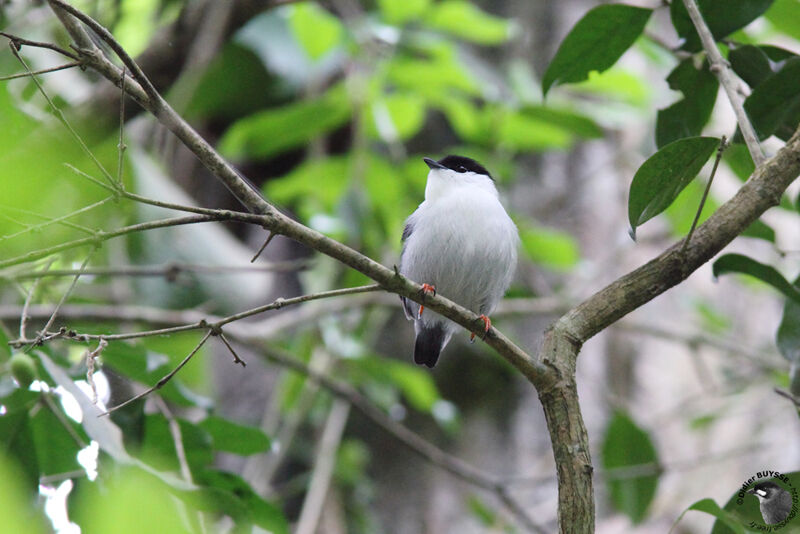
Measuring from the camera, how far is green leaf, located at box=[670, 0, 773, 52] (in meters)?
2.31

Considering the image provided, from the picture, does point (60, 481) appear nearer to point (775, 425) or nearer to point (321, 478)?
point (321, 478)

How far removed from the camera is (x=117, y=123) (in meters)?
3.75

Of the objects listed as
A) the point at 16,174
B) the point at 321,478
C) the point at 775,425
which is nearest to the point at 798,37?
the point at 16,174

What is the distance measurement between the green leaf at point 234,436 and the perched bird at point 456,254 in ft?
3.20

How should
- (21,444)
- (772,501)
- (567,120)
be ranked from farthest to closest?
(567,120) → (21,444) → (772,501)

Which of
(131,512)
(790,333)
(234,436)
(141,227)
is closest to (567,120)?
(790,333)

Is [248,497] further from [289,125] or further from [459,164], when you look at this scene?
[289,125]

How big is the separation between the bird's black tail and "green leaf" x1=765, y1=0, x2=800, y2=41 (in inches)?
70.8

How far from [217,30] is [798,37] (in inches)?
102

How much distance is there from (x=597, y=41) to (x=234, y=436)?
1743 mm

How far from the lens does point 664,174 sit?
198 centimetres

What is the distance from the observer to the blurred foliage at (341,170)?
2.25m

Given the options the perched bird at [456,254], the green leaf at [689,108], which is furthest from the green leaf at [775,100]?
the perched bird at [456,254]

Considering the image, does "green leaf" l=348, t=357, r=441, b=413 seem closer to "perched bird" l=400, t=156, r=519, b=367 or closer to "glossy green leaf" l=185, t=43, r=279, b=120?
"perched bird" l=400, t=156, r=519, b=367
